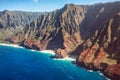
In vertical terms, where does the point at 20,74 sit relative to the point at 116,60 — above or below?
below

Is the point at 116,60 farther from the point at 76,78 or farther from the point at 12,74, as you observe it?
the point at 12,74

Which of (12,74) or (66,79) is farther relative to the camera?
(12,74)

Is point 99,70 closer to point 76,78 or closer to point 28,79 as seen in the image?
point 76,78

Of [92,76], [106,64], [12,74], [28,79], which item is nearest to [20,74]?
[12,74]

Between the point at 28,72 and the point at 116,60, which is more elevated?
the point at 116,60

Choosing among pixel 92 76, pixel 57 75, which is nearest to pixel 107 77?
pixel 92 76

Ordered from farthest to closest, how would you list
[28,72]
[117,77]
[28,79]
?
[28,72]
[28,79]
[117,77]

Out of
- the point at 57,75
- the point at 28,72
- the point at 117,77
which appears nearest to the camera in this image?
the point at 117,77

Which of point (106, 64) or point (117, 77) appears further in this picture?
point (106, 64)

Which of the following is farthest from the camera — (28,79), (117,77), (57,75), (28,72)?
(28,72)
